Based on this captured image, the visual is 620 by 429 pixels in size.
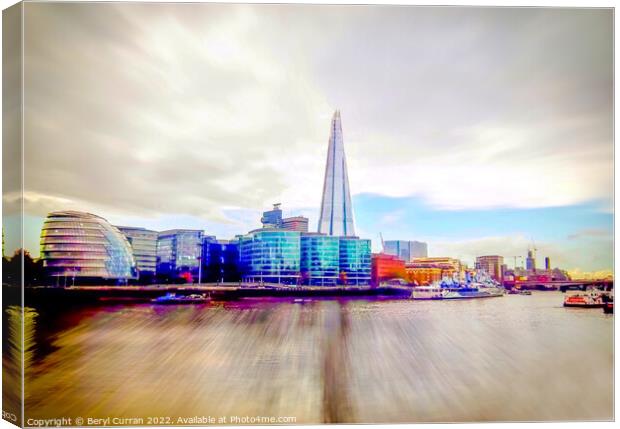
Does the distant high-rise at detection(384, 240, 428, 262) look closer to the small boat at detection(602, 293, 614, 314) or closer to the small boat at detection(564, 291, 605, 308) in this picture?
the small boat at detection(564, 291, 605, 308)

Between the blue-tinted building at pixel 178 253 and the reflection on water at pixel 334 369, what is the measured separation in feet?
2.83

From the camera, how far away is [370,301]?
4.98m

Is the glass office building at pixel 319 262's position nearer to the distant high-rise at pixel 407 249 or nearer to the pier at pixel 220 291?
the pier at pixel 220 291

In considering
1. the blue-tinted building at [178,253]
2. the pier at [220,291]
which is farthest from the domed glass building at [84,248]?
the blue-tinted building at [178,253]

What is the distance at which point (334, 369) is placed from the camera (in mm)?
3594

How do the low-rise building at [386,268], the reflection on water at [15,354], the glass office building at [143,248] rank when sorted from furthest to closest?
1. the low-rise building at [386,268]
2. the glass office building at [143,248]
3. the reflection on water at [15,354]

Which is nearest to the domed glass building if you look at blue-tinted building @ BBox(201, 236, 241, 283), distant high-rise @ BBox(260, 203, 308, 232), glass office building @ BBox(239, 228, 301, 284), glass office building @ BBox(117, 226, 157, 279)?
glass office building @ BBox(117, 226, 157, 279)

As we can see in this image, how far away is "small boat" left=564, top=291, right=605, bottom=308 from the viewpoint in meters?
3.69

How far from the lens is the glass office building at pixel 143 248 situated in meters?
4.27

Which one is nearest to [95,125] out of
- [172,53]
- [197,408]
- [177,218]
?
[172,53]

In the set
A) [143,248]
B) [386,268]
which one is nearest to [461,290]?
[386,268]

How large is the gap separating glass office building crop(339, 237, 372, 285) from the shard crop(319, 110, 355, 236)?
0.27m

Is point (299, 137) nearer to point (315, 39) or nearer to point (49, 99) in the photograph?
point (315, 39)

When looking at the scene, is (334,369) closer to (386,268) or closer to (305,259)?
(386,268)
